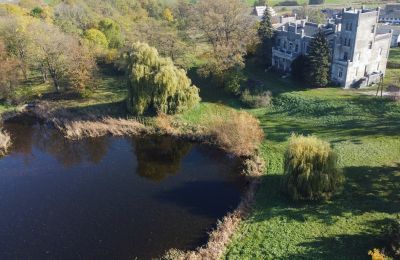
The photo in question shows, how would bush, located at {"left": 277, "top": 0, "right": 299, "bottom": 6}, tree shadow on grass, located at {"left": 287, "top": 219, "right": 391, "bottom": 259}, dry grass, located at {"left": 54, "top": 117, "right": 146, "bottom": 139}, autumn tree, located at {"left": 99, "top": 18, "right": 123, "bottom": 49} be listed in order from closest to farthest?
tree shadow on grass, located at {"left": 287, "top": 219, "right": 391, "bottom": 259} < dry grass, located at {"left": 54, "top": 117, "right": 146, "bottom": 139} < autumn tree, located at {"left": 99, "top": 18, "right": 123, "bottom": 49} < bush, located at {"left": 277, "top": 0, "right": 299, "bottom": 6}

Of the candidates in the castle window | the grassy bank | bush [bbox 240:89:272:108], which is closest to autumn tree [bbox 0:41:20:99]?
the grassy bank

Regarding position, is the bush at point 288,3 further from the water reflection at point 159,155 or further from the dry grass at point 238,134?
the water reflection at point 159,155

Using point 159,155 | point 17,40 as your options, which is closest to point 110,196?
point 159,155

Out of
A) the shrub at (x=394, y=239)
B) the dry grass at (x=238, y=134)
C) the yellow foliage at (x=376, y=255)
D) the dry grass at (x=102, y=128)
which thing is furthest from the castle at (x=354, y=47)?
the yellow foliage at (x=376, y=255)

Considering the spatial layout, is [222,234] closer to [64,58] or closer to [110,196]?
[110,196]

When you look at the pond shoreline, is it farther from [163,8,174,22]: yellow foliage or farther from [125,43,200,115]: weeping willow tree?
[163,8,174,22]: yellow foliage

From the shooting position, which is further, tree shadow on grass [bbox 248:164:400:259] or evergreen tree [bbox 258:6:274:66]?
evergreen tree [bbox 258:6:274:66]
